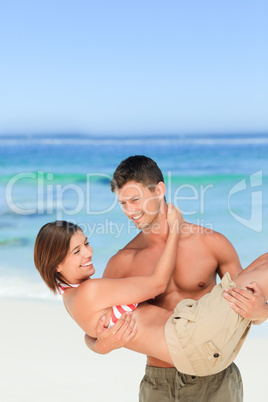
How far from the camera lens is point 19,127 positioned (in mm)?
18781

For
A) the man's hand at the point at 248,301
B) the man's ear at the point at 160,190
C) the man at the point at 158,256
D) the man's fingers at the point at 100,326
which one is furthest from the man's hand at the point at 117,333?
the man's ear at the point at 160,190

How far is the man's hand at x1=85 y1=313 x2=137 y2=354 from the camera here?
238 cm

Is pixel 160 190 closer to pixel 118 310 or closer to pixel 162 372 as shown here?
pixel 118 310

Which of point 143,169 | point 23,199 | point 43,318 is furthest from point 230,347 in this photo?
point 23,199

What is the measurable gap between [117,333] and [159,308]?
251 millimetres

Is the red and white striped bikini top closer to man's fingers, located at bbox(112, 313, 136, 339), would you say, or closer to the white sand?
man's fingers, located at bbox(112, 313, 136, 339)

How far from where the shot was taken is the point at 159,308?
256 cm

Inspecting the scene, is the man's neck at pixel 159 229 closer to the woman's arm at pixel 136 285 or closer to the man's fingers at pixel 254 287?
the woman's arm at pixel 136 285

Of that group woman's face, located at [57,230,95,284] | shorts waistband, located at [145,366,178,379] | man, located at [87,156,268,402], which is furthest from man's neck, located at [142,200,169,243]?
shorts waistband, located at [145,366,178,379]

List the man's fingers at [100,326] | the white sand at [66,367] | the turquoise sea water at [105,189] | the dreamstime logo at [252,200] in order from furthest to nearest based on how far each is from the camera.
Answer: the dreamstime logo at [252,200], the turquoise sea water at [105,189], the white sand at [66,367], the man's fingers at [100,326]

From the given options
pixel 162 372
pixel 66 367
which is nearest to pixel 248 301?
pixel 162 372

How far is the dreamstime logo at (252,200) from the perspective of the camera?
10.4m

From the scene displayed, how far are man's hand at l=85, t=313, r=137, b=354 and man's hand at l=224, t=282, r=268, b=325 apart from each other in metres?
0.37

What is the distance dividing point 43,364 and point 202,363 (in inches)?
93.7
